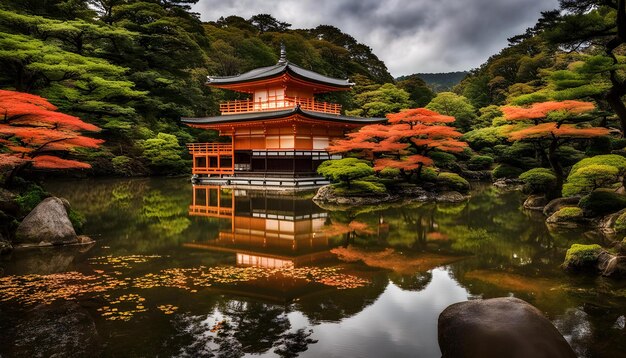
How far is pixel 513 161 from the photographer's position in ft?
77.8

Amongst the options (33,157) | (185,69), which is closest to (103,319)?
(33,157)

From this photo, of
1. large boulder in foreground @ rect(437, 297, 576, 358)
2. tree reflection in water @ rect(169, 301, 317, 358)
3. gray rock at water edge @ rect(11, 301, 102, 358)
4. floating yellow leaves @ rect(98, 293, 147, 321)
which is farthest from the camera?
floating yellow leaves @ rect(98, 293, 147, 321)

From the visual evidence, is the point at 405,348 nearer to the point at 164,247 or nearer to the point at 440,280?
the point at 440,280

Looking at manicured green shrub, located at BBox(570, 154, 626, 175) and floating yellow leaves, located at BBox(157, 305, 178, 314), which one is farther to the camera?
manicured green shrub, located at BBox(570, 154, 626, 175)

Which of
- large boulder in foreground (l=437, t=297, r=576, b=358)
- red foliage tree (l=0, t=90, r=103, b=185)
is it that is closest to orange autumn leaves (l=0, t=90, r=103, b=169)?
red foliage tree (l=0, t=90, r=103, b=185)

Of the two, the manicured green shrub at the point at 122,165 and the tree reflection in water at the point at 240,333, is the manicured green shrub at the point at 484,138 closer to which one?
the manicured green shrub at the point at 122,165

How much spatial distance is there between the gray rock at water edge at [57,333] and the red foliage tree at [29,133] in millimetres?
5462

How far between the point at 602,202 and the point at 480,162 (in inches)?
870

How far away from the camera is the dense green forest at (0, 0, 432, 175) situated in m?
25.3

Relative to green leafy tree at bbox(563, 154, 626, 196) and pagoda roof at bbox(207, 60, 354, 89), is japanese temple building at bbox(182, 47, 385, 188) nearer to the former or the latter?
pagoda roof at bbox(207, 60, 354, 89)

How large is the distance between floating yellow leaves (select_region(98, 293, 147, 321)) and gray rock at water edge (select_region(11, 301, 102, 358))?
0.86ft

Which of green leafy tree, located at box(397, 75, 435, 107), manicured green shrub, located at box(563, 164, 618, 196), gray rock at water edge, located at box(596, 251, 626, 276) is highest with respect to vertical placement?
green leafy tree, located at box(397, 75, 435, 107)

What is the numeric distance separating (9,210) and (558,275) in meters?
12.7

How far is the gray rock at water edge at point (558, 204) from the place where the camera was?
1494cm
